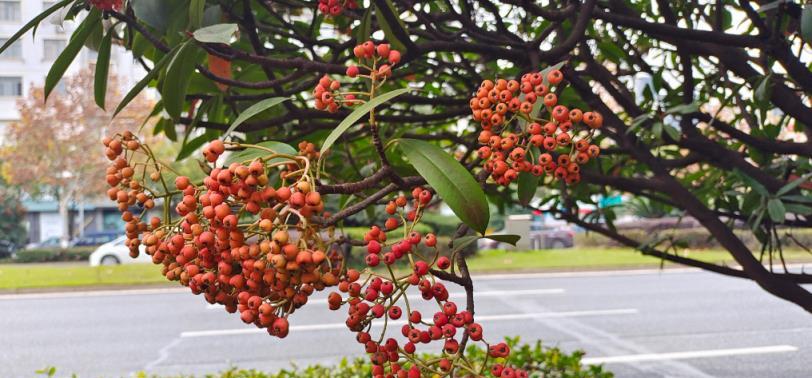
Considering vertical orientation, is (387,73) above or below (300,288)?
above

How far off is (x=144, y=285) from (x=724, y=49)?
36.5 feet

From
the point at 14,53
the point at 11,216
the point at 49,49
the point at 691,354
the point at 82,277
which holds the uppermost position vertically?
the point at 14,53

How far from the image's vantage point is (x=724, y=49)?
147 centimetres

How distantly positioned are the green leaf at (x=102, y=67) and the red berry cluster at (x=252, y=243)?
457mm

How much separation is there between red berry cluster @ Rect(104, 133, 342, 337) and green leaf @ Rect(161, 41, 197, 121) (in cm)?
26

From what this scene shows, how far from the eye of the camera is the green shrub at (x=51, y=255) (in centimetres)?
1709

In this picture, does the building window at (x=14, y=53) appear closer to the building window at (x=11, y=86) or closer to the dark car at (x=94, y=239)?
the building window at (x=11, y=86)

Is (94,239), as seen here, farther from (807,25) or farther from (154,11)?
(807,25)

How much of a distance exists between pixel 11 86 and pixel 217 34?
2556 centimetres

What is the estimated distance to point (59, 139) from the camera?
1638cm

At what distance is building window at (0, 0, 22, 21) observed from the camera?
22.1 metres

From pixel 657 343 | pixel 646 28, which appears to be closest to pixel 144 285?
pixel 657 343

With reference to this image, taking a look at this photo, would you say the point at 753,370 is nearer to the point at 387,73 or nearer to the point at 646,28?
the point at 646,28

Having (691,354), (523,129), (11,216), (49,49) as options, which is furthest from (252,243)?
(11,216)
